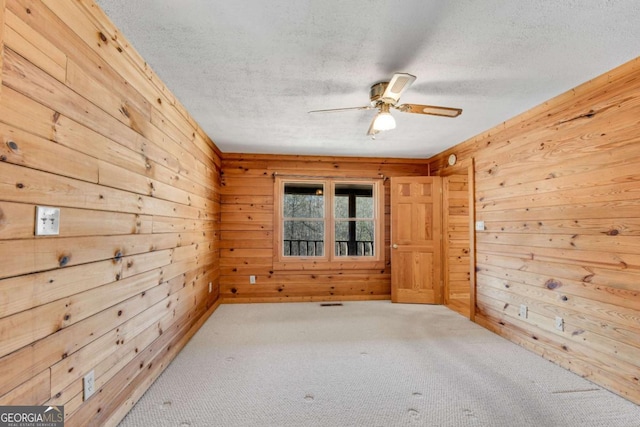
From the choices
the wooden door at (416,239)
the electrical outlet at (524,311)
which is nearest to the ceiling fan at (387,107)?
the electrical outlet at (524,311)

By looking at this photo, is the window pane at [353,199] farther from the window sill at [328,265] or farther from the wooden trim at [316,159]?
the window sill at [328,265]

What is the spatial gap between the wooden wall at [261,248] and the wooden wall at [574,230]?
213 cm

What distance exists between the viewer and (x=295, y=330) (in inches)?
135

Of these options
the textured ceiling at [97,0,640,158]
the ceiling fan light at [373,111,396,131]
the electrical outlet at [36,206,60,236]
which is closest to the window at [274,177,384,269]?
the textured ceiling at [97,0,640,158]

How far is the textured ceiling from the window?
2.07 m

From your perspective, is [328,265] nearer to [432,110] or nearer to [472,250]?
[472,250]

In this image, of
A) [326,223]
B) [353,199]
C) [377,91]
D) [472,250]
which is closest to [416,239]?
[472,250]

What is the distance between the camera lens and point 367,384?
226 cm

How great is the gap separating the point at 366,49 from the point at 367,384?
2398 millimetres

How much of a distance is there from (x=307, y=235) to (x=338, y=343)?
2.75 meters

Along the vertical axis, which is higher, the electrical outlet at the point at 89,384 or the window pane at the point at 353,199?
the window pane at the point at 353,199

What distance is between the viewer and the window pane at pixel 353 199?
18.7ft

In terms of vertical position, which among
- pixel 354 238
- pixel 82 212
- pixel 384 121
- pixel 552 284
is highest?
pixel 384 121

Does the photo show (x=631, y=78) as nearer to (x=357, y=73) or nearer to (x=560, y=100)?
(x=560, y=100)
